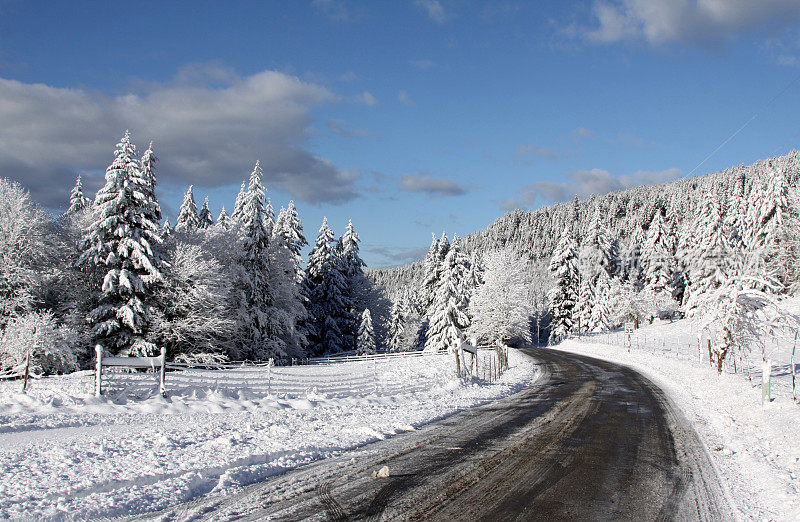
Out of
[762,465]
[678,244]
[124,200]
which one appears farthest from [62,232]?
[678,244]

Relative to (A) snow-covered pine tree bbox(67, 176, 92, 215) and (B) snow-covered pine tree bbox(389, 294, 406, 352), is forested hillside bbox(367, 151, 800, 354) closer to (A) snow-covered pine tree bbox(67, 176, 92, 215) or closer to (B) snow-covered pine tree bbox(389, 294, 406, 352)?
(B) snow-covered pine tree bbox(389, 294, 406, 352)

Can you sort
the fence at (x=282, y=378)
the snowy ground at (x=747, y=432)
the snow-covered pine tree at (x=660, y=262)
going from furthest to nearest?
the snow-covered pine tree at (x=660, y=262) < the fence at (x=282, y=378) < the snowy ground at (x=747, y=432)

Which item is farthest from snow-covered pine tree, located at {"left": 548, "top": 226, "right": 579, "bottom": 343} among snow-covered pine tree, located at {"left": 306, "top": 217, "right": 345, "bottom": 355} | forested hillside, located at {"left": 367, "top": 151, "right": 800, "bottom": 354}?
snow-covered pine tree, located at {"left": 306, "top": 217, "right": 345, "bottom": 355}

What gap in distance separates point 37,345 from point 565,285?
5906 centimetres

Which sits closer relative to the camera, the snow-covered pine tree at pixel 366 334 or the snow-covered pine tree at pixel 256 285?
the snow-covered pine tree at pixel 256 285

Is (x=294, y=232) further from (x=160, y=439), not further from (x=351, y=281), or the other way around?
(x=160, y=439)

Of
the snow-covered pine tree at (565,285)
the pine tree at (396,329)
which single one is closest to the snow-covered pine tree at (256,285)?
the pine tree at (396,329)

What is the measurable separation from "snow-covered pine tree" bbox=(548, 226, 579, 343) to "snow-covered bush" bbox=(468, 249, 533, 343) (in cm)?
843

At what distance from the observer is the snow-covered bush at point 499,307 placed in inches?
2228

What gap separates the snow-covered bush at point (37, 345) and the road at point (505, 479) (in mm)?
19111

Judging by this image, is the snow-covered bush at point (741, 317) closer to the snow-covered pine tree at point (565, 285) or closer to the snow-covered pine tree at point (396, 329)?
the snow-covered pine tree at point (565, 285)

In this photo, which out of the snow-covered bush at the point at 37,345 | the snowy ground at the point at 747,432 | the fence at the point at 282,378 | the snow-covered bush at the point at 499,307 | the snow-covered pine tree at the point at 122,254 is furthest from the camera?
the snow-covered bush at the point at 499,307

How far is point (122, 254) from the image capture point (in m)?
26.5

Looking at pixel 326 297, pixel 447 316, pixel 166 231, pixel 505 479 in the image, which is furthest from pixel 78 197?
pixel 505 479
